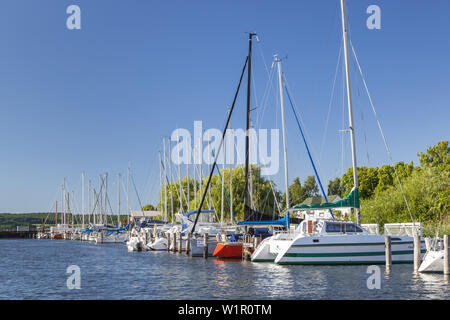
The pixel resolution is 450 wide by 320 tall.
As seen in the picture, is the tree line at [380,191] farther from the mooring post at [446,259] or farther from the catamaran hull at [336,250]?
the mooring post at [446,259]

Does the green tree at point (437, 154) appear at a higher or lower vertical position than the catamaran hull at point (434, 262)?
higher

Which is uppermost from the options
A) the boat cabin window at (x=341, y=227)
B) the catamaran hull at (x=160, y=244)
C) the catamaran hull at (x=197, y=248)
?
the boat cabin window at (x=341, y=227)

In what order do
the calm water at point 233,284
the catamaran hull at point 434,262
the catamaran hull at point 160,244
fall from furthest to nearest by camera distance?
the catamaran hull at point 160,244 → the catamaran hull at point 434,262 → the calm water at point 233,284

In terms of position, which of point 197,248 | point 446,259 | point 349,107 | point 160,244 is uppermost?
point 349,107

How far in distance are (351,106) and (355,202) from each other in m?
7.00

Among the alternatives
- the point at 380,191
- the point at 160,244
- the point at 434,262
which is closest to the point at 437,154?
the point at 380,191

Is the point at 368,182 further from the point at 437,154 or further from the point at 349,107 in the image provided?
the point at 349,107

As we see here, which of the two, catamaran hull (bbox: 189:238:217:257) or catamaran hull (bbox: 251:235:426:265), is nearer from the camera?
catamaran hull (bbox: 251:235:426:265)

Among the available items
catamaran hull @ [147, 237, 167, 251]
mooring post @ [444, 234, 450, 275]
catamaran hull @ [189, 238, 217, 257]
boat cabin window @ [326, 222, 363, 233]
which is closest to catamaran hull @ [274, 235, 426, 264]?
boat cabin window @ [326, 222, 363, 233]

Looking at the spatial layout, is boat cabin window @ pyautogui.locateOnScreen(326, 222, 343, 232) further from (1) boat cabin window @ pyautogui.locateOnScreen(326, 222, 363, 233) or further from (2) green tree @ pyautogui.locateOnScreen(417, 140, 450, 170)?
(2) green tree @ pyautogui.locateOnScreen(417, 140, 450, 170)

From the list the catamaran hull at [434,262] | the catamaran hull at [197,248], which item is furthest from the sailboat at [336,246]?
the catamaran hull at [197,248]

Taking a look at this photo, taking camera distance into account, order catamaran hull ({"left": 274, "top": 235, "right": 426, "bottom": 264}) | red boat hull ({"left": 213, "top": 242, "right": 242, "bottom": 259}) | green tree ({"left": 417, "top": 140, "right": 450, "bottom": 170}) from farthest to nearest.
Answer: green tree ({"left": 417, "top": 140, "right": 450, "bottom": 170}), red boat hull ({"left": 213, "top": 242, "right": 242, "bottom": 259}), catamaran hull ({"left": 274, "top": 235, "right": 426, "bottom": 264})
